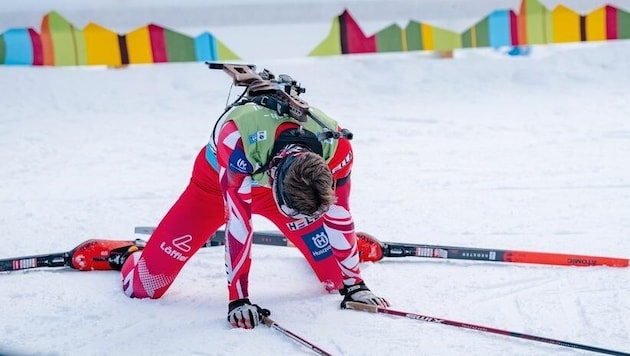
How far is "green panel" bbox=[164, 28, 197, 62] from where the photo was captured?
815 centimetres

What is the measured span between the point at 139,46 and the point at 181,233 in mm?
4623

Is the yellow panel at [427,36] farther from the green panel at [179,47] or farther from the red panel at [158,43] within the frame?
the red panel at [158,43]

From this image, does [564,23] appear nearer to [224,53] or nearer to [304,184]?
[224,53]

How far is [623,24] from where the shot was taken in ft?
27.9

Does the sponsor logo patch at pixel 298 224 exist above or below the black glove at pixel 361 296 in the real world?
above

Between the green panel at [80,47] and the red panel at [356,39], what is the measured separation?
2.44 meters

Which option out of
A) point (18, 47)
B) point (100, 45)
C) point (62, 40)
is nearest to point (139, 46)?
point (100, 45)

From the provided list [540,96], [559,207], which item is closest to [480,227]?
[559,207]

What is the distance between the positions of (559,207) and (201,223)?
2.31 metres

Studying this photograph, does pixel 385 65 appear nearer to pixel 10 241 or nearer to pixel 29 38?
pixel 29 38

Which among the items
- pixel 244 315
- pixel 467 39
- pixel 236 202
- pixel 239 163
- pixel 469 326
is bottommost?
pixel 469 326

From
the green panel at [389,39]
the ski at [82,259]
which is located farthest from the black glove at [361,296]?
the green panel at [389,39]

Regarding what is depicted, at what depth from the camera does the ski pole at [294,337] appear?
327 cm

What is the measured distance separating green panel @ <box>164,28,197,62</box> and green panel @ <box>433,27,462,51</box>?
2.33 metres
